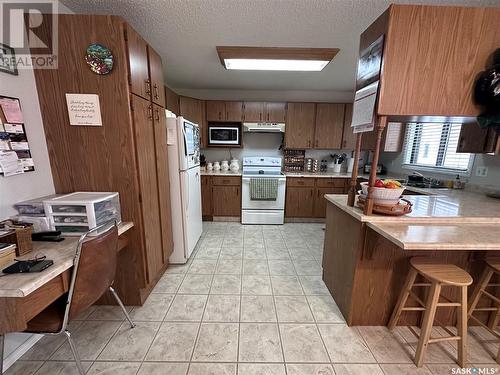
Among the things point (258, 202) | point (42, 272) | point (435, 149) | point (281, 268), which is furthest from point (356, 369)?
point (435, 149)

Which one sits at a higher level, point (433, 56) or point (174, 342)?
point (433, 56)

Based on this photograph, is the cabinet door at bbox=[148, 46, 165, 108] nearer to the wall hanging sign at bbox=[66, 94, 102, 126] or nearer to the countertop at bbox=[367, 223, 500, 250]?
the wall hanging sign at bbox=[66, 94, 102, 126]

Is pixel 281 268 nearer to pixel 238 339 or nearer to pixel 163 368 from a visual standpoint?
pixel 238 339

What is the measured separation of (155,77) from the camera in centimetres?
189

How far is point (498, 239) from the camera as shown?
116 cm

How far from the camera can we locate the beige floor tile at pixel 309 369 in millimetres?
1282

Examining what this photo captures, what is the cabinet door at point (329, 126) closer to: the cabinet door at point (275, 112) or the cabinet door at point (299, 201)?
the cabinet door at point (275, 112)

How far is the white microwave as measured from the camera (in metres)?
3.83

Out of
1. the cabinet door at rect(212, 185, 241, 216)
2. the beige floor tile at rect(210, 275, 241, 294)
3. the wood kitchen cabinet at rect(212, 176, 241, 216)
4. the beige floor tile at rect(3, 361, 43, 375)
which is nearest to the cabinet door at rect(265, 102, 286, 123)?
the wood kitchen cabinet at rect(212, 176, 241, 216)

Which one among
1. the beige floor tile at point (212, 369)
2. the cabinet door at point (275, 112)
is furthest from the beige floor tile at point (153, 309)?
the cabinet door at point (275, 112)

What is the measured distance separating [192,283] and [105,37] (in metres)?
2.17

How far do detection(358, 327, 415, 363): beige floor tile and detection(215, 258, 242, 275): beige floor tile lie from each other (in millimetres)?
1273

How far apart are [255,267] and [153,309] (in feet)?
3.64

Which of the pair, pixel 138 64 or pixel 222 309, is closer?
pixel 138 64
